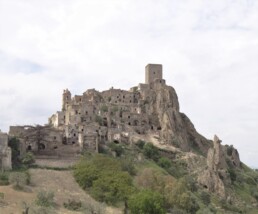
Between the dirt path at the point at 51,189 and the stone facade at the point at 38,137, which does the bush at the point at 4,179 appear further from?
the stone facade at the point at 38,137

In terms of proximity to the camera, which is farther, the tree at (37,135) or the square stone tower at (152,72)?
the square stone tower at (152,72)

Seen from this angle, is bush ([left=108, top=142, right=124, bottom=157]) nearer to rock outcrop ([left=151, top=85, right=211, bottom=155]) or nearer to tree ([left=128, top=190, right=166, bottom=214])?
rock outcrop ([left=151, top=85, right=211, bottom=155])

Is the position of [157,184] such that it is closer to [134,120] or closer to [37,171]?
[37,171]

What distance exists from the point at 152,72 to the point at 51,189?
61.7m

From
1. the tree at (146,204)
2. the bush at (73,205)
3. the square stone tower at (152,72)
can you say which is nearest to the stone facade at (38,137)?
the bush at (73,205)

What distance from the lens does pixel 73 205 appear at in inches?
2840

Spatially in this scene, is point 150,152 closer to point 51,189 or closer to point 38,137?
point 38,137

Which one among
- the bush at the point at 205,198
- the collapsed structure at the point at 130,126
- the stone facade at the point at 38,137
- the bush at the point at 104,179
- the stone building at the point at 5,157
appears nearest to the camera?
the bush at the point at 104,179

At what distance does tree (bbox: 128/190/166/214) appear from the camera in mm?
69875

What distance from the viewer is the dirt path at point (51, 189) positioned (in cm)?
6881

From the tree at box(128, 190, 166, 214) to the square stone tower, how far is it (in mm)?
62259

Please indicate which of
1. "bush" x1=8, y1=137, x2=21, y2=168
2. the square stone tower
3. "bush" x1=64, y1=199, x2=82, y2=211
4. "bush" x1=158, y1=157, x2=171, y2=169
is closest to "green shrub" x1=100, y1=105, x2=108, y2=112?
the square stone tower

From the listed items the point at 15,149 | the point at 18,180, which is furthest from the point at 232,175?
the point at 18,180

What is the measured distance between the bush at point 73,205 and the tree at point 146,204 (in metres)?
6.92
